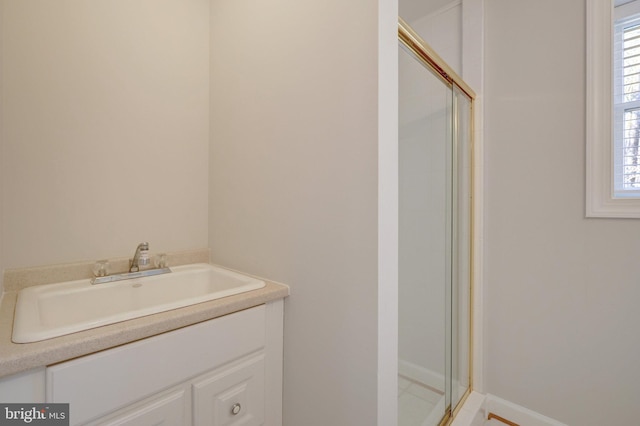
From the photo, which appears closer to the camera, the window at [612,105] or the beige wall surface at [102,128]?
the beige wall surface at [102,128]

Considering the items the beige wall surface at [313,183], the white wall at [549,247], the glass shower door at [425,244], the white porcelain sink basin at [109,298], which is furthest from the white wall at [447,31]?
the white porcelain sink basin at [109,298]

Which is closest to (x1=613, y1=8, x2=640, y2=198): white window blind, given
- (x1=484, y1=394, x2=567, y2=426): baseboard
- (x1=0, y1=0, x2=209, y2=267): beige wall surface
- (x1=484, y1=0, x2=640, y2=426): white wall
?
(x1=484, y1=0, x2=640, y2=426): white wall

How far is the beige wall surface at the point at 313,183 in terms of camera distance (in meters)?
0.86

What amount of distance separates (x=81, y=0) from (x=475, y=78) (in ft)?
6.57

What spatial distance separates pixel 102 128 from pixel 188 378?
43.9 inches

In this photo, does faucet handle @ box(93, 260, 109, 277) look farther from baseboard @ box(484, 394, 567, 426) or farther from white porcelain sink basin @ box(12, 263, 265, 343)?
baseboard @ box(484, 394, 567, 426)

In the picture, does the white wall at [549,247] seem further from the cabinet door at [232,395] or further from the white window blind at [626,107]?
the cabinet door at [232,395]

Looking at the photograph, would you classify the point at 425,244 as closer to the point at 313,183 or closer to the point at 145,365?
the point at 313,183

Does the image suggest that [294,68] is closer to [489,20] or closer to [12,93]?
[12,93]

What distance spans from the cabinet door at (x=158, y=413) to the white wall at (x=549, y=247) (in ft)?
5.42

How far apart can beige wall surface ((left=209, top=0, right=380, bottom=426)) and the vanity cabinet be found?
0.10 metres

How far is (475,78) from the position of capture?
1647 mm

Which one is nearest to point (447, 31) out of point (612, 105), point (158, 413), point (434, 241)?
point (612, 105)

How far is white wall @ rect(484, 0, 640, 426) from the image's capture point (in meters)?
Answer: 1.29
